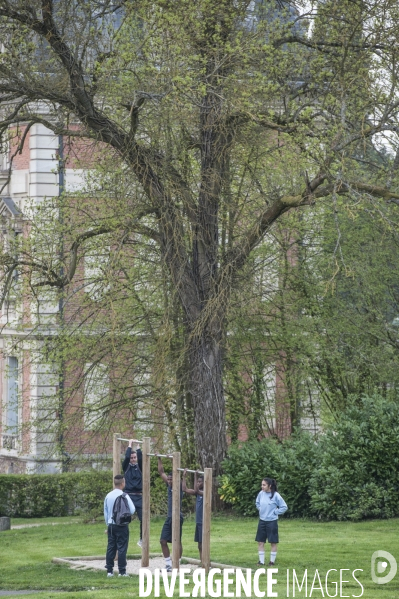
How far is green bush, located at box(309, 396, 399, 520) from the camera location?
2459 cm

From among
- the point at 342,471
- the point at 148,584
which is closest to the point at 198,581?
the point at 148,584

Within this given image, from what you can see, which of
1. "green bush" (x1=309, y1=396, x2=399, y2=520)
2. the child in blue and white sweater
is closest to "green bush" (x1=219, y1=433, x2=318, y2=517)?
"green bush" (x1=309, y1=396, x2=399, y2=520)

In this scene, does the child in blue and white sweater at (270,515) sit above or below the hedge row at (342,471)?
below

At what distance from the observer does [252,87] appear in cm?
2245

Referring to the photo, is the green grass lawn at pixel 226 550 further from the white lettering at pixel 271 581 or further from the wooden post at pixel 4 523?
the wooden post at pixel 4 523

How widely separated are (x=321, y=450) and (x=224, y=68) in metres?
8.71

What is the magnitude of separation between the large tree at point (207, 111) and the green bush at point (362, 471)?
10.4 feet

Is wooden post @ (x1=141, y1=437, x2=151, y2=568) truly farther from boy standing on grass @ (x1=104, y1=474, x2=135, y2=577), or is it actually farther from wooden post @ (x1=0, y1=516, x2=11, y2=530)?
wooden post @ (x1=0, y1=516, x2=11, y2=530)

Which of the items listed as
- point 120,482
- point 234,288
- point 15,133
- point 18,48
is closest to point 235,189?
point 234,288

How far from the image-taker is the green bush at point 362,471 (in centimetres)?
2459

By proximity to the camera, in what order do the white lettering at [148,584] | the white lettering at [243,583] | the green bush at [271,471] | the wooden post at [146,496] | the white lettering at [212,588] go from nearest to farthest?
the white lettering at [148,584] → the white lettering at [212,588] → the white lettering at [243,583] → the wooden post at [146,496] → the green bush at [271,471]

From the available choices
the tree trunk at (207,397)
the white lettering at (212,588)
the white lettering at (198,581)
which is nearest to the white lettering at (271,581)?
the white lettering at (212,588)

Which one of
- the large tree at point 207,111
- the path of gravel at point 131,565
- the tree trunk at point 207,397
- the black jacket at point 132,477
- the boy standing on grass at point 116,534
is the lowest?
the path of gravel at point 131,565

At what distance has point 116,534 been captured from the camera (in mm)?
17266
